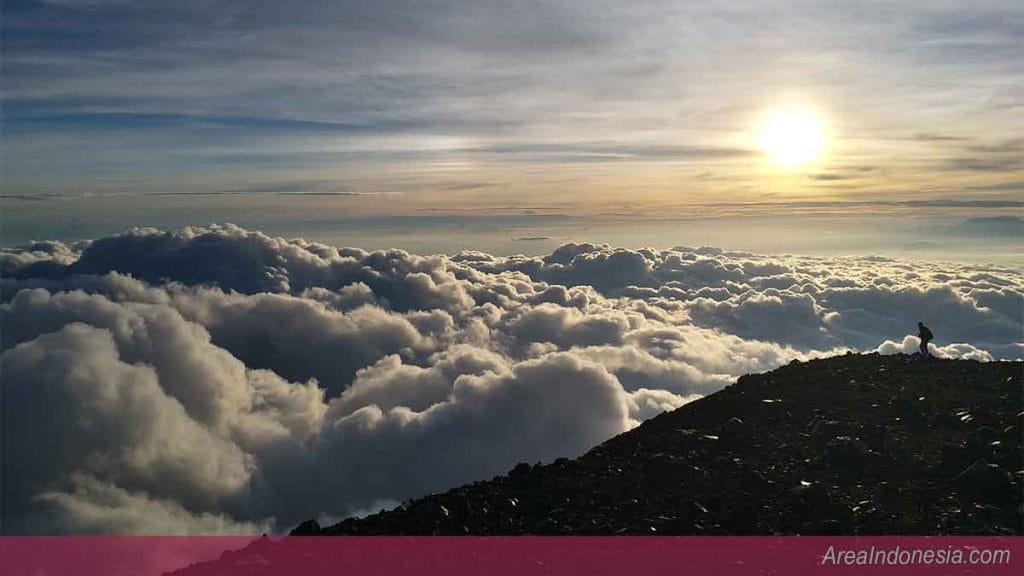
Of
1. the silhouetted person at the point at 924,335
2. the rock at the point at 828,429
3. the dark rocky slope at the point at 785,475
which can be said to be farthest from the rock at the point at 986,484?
the silhouetted person at the point at 924,335

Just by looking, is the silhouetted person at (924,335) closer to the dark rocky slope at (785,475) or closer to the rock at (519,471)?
the dark rocky slope at (785,475)

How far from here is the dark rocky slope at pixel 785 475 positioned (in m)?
22.1

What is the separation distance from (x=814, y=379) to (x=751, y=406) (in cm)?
460

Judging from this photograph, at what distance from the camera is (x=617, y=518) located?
22.4 metres

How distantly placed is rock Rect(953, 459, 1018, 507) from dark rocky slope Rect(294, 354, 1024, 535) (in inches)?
1.3

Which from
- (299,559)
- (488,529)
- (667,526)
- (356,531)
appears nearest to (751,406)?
(667,526)

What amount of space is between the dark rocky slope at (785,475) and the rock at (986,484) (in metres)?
0.03

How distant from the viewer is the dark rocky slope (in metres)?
22.1

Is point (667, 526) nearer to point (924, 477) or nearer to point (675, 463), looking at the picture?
point (675, 463)

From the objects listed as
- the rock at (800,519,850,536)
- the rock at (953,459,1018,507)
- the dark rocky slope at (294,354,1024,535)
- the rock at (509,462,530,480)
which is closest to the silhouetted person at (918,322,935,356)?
the dark rocky slope at (294,354,1024,535)

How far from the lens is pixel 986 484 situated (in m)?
23.4

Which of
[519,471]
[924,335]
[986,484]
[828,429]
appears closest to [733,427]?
[828,429]

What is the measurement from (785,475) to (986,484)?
19.1 feet

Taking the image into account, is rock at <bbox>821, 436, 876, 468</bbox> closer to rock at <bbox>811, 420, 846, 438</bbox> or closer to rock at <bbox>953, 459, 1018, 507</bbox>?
rock at <bbox>811, 420, 846, 438</bbox>
